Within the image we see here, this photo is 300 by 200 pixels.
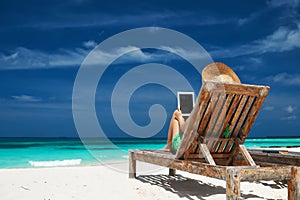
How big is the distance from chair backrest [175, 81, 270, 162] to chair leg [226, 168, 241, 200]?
826 mm

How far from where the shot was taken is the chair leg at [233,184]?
3451 millimetres

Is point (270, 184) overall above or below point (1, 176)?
above

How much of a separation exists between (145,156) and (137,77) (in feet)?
7.68

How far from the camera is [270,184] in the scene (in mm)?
5484

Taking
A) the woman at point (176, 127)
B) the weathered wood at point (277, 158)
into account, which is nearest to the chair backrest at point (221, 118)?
the woman at point (176, 127)

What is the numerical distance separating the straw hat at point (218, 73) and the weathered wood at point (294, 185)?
51.3 inches

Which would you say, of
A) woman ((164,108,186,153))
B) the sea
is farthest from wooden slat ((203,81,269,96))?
the sea

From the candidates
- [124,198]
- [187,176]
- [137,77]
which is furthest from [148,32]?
[124,198]

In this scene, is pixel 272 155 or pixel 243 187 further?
pixel 243 187

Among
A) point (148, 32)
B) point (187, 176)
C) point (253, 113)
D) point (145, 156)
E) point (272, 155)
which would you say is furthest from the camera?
point (148, 32)

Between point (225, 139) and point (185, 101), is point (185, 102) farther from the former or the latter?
point (225, 139)

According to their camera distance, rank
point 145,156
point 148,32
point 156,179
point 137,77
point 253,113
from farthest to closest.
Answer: point 148,32
point 137,77
point 156,179
point 145,156
point 253,113

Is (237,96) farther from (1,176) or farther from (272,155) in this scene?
(1,176)

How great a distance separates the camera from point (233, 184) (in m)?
3.48
